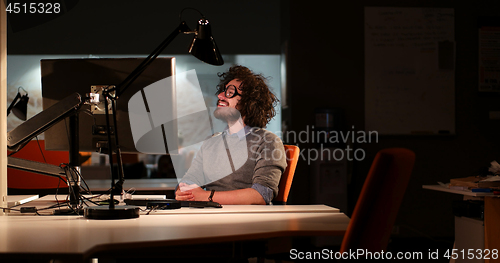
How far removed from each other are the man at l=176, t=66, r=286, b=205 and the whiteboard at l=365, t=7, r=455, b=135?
83.7 inches

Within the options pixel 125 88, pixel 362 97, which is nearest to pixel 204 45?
pixel 125 88

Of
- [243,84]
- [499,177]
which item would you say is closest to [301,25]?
[243,84]

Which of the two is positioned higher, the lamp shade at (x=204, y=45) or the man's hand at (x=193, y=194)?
the lamp shade at (x=204, y=45)

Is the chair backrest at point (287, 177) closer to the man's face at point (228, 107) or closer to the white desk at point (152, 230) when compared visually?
the man's face at point (228, 107)

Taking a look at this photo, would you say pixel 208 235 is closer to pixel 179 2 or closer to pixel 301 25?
pixel 301 25

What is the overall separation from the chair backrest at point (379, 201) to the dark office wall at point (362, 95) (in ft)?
9.76

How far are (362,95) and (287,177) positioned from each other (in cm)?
236

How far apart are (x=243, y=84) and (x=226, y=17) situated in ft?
10.4

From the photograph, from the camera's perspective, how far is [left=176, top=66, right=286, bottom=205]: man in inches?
74.6

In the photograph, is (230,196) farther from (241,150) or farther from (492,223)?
(492,223)

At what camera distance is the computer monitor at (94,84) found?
5.01 feet

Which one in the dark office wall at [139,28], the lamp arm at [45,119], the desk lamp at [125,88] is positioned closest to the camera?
the desk lamp at [125,88]

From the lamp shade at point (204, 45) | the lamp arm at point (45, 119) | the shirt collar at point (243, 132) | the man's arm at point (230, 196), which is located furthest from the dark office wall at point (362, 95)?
the lamp arm at point (45, 119)

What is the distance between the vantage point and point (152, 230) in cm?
106
